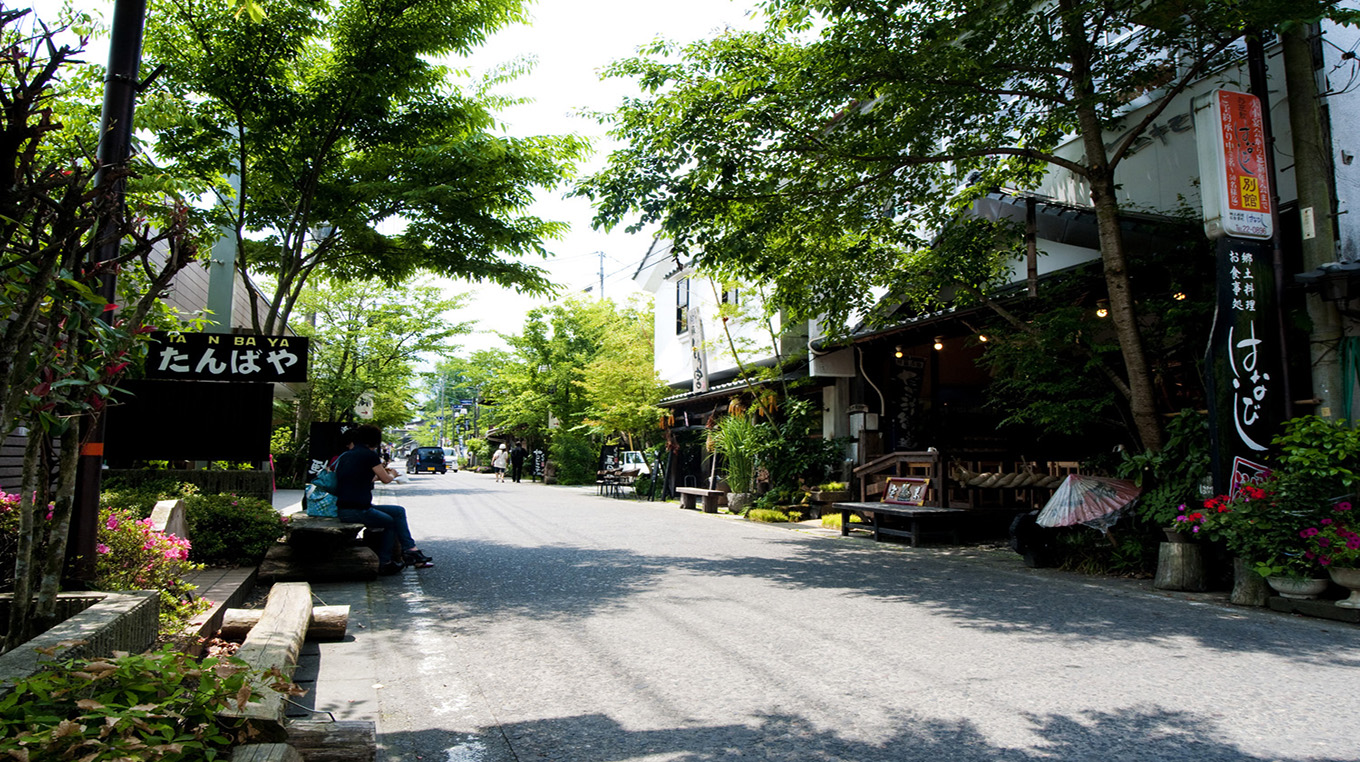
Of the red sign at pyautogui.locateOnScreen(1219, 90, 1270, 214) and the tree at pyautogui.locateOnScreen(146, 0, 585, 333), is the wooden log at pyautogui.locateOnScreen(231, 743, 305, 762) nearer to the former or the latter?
the tree at pyautogui.locateOnScreen(146, 0, 585, 333)

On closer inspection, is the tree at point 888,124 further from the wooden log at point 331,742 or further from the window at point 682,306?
the window at point 682,306

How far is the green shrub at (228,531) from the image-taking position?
8438 mm

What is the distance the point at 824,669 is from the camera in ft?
17.2

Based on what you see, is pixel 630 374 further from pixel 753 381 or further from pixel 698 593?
pixel 698 593

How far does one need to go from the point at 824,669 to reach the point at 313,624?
3603mm

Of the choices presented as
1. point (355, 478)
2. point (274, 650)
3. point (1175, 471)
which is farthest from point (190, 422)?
point (1175, 471)

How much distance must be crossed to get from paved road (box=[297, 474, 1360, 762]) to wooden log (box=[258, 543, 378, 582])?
431mm

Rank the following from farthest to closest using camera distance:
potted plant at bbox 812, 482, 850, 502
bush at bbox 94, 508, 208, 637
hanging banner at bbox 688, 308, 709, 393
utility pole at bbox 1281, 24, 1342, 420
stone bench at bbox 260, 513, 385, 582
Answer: hanging banner at bbox 688, 308, 709, 393 < potted plant at bbox 812, 482, 850, 502 < stone bench at bbox 260, 513, 385, 582 < utility pole at bbox 1281, 24, 1342, 420 < bush at bbox 94, 508, 208, 637

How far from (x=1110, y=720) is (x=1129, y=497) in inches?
223

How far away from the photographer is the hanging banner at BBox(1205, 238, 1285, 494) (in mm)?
7879

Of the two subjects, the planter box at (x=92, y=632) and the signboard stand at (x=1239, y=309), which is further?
the signboard stand at (x=1239, y=309)

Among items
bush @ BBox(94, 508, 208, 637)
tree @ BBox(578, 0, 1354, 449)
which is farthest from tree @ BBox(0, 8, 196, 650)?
tree @ BBox(578, 0, 1354, 449)

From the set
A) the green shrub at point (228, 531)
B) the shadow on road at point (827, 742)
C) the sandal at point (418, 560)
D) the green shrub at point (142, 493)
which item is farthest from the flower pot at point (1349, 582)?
the green shrub at point (142, 493)

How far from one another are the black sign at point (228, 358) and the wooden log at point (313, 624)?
2.98m
